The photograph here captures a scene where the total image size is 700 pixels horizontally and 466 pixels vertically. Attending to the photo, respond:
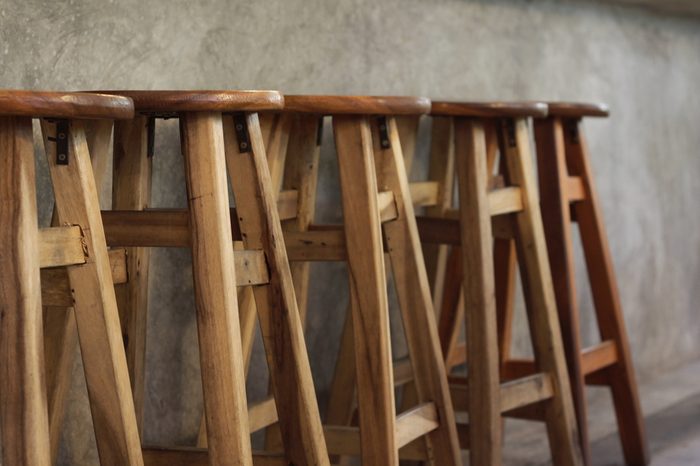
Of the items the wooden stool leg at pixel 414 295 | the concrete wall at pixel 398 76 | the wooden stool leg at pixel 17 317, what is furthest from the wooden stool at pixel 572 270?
the wooden stool leg at pixel 17 317

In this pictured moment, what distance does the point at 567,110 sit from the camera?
9.29 ft

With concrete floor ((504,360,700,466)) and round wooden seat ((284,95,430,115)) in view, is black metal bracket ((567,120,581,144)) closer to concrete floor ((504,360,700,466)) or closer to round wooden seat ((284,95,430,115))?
concrete floor ((504,360,700,466))

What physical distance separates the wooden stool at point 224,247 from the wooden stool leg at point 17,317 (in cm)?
24

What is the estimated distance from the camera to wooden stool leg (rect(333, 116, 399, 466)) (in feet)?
6.88

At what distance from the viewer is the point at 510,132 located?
261 centimetres

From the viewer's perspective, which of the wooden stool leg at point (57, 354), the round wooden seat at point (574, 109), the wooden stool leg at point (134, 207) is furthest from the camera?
the round wooden seat at point (574, 109)

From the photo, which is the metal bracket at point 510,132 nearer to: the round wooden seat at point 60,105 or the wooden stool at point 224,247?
the wooden stool at point 224,247

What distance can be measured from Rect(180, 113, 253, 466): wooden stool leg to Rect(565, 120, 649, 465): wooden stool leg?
4.70 feet

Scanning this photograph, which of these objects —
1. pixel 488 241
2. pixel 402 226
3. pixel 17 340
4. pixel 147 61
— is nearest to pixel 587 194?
pixel 488 241

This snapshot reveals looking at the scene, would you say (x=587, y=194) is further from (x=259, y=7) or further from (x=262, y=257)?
(x=262, y=257)

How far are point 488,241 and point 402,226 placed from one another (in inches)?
11.1

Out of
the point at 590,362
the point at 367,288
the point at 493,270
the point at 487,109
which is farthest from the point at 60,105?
the point at 590,362

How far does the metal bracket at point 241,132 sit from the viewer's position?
71.7 inches

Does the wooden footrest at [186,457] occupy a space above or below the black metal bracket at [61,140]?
below
